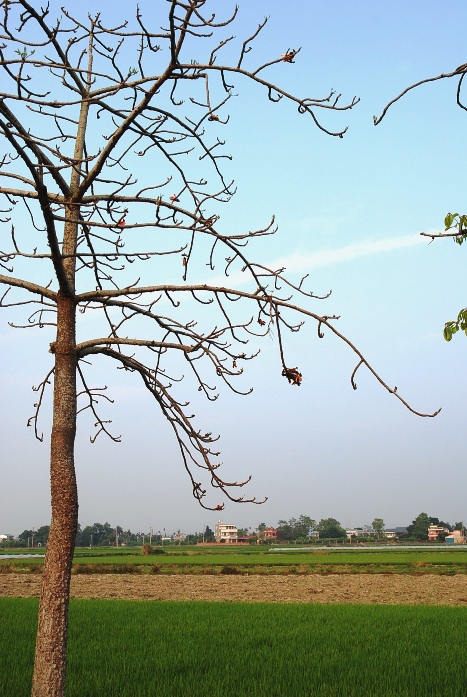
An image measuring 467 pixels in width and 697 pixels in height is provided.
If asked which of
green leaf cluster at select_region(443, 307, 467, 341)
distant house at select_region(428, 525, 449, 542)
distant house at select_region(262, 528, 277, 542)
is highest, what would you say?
green leaf cluster at select_region(443, 307, 467, 341)

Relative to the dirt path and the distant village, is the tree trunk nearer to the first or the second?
the dirt path

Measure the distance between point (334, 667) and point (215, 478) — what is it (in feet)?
19.2

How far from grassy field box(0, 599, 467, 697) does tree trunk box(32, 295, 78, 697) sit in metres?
3.68

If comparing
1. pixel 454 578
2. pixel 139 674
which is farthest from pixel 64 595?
pixel 454 578

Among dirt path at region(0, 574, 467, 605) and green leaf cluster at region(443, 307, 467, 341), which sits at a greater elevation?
green leaf cluster at region(443, 307, 467, 341)

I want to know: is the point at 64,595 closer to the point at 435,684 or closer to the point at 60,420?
the point at 60,420

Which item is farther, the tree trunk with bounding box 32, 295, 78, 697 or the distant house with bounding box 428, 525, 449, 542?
the distant house with bounding box 428, 525, 449, 542

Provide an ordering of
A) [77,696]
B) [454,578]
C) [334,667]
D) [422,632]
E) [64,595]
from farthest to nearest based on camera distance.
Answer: [454,578] < [422,632] < [334,667] < [77,696] < [64,595]

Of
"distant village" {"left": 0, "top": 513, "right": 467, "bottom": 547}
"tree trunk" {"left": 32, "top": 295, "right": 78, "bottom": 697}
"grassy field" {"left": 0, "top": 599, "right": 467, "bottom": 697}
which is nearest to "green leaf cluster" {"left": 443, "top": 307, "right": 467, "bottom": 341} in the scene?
"tree trunk" {"left": 32, "top": 295, "right": 78, "bottom": 697}

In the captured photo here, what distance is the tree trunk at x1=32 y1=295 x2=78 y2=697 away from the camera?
3.31 m

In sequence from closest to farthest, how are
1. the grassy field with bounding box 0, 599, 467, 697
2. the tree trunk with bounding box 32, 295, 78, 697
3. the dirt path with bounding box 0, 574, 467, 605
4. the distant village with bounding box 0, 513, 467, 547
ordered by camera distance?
the tree trunk with bounding box 32, 295, 78, 697, the grassy field with bounding box 0, 599, 467, 697, the dirt path with bounding box 0, 574, 467, 605, the distant village with bounding box 0, 513, 467, 547

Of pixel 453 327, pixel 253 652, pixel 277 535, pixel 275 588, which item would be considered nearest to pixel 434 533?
pixel 277 535

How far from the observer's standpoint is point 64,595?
3.37m

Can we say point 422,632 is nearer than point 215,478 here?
No
